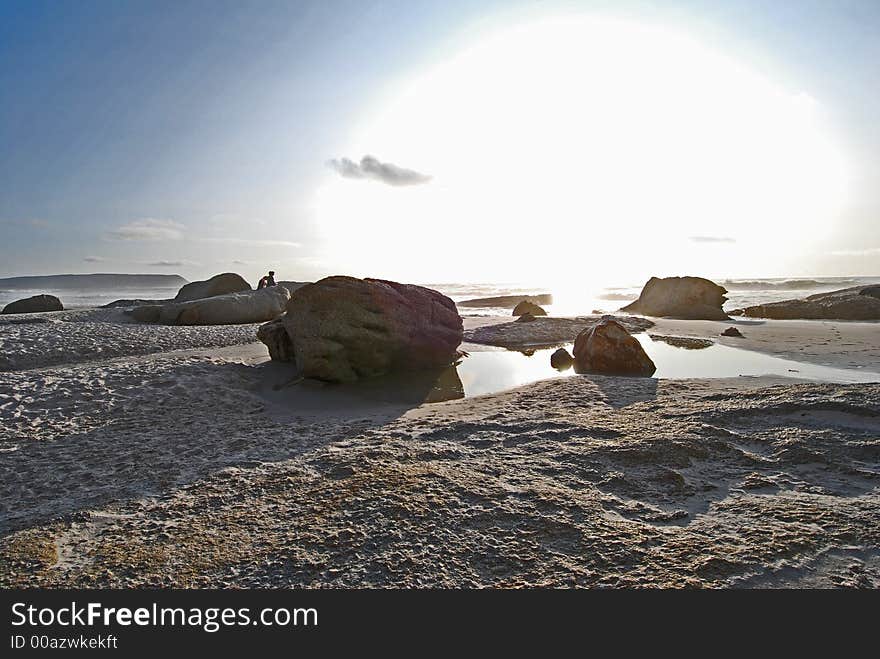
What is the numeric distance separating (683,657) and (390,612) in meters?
1.19

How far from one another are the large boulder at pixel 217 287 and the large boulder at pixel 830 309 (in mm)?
20495

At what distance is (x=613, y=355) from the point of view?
7.27 metres

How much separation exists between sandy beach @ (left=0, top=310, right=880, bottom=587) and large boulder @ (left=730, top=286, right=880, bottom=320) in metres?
13.8

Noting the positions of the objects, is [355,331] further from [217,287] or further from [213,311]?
[217,287]

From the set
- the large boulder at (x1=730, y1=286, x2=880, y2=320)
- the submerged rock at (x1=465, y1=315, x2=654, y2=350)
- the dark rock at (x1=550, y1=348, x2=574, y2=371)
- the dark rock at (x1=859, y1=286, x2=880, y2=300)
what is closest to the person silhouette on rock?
the submerged rock at (x1=465, y1=315, x2=654, y2=350)

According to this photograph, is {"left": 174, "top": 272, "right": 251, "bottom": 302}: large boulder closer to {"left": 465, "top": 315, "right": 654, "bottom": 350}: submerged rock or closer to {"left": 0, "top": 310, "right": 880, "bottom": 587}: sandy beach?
{"left": 465, "top": 315, "right": 654, "bottom": 350}: submerged rock

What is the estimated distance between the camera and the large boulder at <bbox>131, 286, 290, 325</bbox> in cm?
1347

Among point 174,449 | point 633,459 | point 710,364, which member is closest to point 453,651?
point 633,459

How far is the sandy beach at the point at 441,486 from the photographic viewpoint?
87.4 inches

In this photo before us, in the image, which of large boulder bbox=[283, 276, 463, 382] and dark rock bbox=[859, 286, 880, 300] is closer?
large boulder bbox=[283, 276, 463, 382]

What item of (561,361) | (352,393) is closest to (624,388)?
(561,361)

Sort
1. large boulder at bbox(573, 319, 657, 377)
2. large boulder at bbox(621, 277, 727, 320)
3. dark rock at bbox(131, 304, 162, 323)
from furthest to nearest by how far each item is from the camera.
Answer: large boulder at bbox(621, 277, 727, 320), dark rock at bbox(131, 304, 162, 323), large boulder at bbox(573, 319, 657, 377)

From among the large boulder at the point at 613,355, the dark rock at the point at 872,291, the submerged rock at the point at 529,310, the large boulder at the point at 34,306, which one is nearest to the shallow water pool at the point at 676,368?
the large boulder at the point at 613,355

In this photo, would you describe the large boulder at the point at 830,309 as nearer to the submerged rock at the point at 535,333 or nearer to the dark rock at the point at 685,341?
the submerged rock at the point at 535,333
